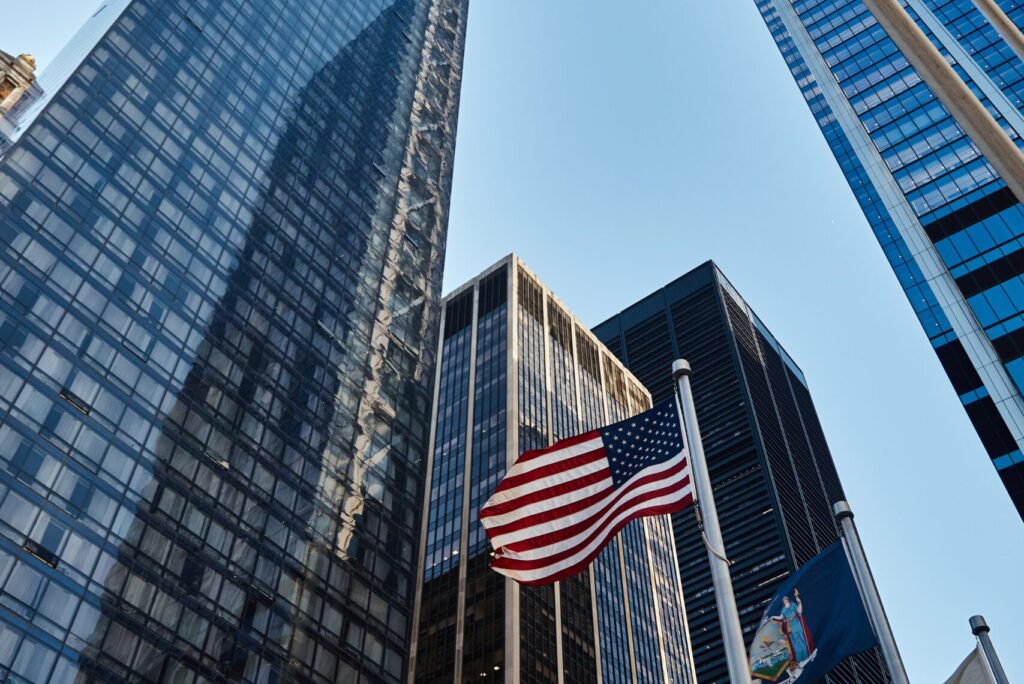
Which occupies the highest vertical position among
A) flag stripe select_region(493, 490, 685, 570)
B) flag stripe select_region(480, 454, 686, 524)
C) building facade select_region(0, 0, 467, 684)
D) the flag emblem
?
building facade select_region(0, 0, 467, 684)

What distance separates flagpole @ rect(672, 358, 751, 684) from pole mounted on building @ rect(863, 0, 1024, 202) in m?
6.47

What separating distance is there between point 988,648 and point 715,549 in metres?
7.75

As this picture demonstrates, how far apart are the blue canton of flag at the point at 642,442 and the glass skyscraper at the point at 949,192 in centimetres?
5032

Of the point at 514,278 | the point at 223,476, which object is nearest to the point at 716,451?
the point at 514,278

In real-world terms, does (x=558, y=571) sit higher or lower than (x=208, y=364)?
lower

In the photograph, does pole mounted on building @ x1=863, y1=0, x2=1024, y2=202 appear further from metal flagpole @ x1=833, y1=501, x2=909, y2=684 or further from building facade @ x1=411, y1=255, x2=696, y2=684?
building facade @ x1=411, y1=255, x2=696, y2=684

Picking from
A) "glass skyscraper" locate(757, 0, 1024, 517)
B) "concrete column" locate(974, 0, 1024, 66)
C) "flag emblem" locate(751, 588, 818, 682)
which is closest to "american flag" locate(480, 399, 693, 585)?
"flag emblem" locate(751, 588, 818, 682)

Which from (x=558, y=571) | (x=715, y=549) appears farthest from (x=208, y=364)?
(x=715, y=549)

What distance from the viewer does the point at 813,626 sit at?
813 inches

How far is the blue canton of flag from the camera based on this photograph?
824 inches

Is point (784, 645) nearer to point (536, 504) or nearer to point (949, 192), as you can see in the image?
point (536, 504)

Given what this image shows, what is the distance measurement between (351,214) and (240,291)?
59.6 ft

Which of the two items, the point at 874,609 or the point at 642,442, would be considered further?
the point at 642,442

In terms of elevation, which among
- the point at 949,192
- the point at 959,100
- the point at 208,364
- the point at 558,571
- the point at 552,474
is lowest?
the point at 558,571
